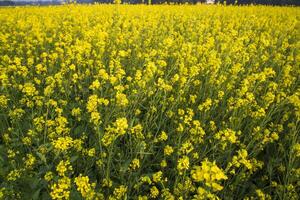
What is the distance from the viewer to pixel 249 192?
8.54 feet

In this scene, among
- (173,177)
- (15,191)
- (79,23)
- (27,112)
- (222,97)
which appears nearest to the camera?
(15,191)

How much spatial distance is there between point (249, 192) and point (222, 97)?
1.29 metres

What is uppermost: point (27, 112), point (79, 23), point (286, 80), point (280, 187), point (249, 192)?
point (79, 23)

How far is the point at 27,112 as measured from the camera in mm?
3336

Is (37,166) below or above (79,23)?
below

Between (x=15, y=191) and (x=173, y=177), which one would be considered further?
(x=173, y=177)

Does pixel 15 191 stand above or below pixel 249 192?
above

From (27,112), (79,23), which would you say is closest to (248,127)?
(27,112)

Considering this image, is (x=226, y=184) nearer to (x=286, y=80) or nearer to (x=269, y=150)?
(x=269, y=150)

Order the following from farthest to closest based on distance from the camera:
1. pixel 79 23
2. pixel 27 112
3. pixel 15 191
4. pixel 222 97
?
1. pixel 79 23
2. pixel 222 97
3. pixel 27 112
4. pixel 15 191

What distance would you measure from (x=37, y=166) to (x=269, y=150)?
7.32 ft

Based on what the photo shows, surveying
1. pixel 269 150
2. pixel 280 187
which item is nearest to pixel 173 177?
pixel 280 187

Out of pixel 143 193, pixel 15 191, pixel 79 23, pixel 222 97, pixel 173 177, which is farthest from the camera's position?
pixel 79 23

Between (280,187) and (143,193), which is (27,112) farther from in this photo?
(280,187)
